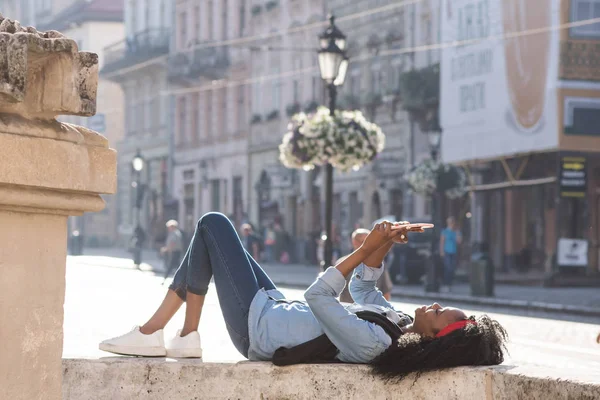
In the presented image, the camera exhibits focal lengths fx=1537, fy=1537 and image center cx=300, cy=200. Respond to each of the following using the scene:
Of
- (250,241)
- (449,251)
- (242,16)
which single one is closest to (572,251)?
(449,251)

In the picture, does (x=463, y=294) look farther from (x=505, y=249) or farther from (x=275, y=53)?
(x=275, y=53)

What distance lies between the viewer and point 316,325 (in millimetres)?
6129

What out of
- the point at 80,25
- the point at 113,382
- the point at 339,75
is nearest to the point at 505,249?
the point at 339,75

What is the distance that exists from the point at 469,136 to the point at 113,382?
32.3 meters

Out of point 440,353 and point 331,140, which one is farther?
point 331,140

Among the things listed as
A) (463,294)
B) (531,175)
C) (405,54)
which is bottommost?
(463,294)

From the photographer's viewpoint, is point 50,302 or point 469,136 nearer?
point 50,302

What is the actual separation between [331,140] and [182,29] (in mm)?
40633

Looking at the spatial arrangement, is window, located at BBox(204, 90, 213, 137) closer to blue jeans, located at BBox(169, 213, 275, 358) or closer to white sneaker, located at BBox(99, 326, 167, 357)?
blue jeans, located at BBox(169, 213, 275, 358)

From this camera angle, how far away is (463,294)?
28562 mm

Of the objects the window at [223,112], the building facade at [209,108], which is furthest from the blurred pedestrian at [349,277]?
the window at [223,112]

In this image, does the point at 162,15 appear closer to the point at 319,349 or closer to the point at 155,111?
the point at 155,111

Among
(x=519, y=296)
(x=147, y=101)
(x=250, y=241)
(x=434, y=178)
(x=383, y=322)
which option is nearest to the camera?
(x=383, y=322)

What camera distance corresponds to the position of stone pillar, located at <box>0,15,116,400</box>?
4043 mm
